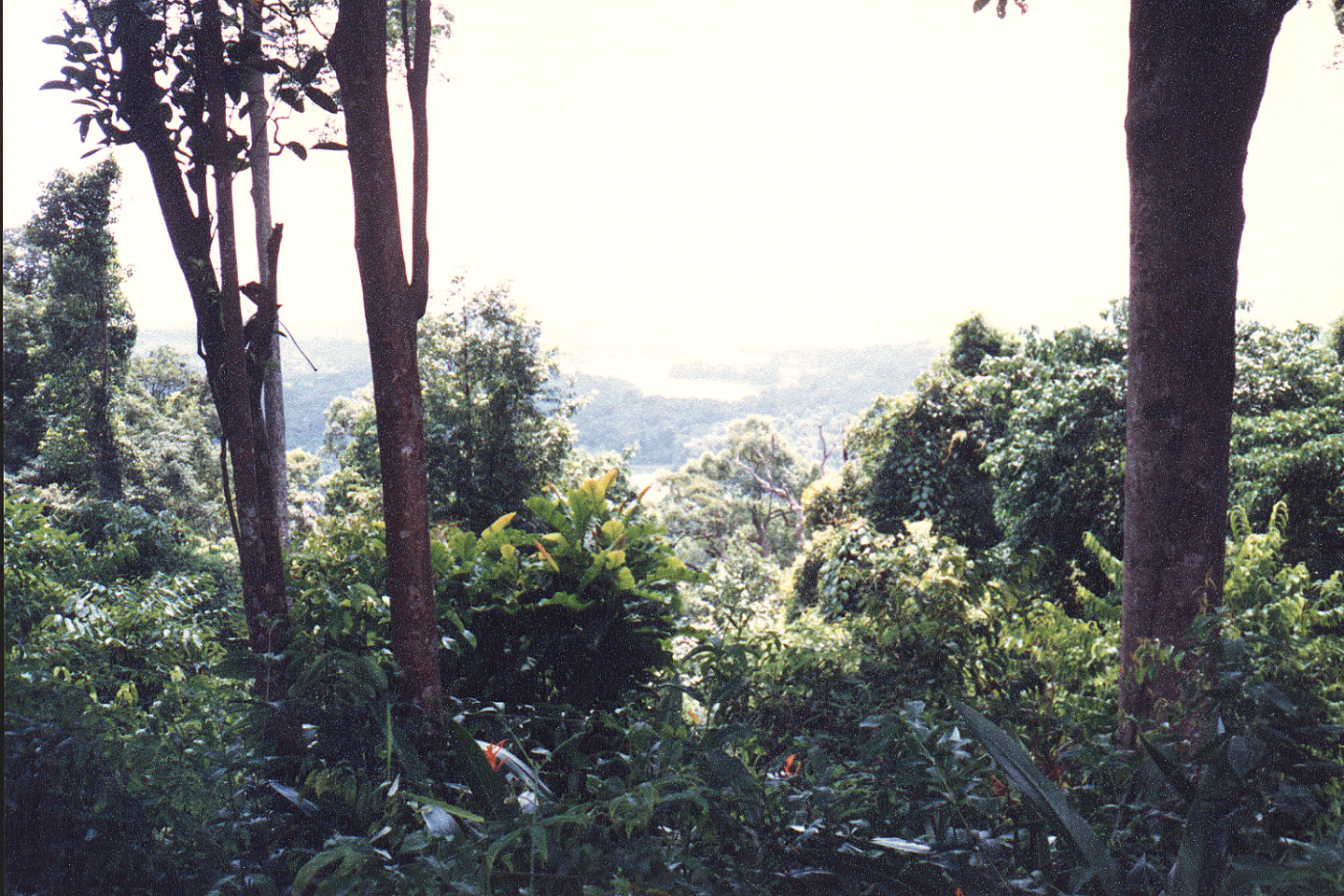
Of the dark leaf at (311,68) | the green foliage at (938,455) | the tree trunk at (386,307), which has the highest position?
the dark leaf at (311,68)

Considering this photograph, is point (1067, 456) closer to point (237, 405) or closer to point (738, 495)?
point (237, 405)

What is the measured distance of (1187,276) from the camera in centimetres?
179

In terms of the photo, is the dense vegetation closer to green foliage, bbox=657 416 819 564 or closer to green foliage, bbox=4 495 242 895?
green foliage, bbox=4 495 242 895

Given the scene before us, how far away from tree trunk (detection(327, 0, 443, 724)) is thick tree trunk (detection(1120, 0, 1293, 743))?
1630mm

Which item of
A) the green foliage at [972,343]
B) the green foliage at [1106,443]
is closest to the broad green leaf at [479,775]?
the green foliage at [1106,443]

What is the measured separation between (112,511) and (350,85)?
3.14 metres

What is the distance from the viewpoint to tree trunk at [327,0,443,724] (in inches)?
63.4

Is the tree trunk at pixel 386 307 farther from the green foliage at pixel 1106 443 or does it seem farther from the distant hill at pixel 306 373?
the green foliage at pixel 1106 443

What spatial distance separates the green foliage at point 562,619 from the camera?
2148mm

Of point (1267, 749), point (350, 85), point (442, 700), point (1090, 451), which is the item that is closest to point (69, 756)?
point (442, 700)

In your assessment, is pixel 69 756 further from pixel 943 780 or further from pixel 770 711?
pixel 770 711

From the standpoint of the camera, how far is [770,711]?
7.27ft

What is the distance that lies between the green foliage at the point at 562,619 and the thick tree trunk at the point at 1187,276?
122 centimetres

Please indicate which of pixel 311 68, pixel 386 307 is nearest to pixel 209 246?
pixel 311 68
